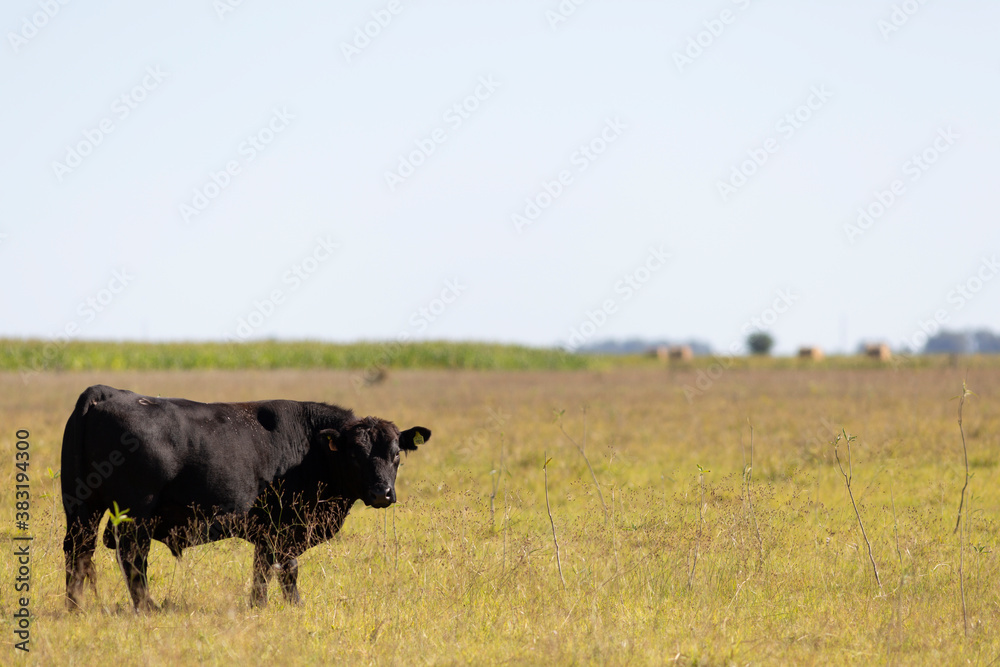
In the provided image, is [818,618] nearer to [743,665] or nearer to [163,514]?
[743,665]

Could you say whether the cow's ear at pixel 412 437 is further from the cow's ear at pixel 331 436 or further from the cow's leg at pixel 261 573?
the cow's leg at pixel 261 573

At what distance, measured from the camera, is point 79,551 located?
21.6 feet

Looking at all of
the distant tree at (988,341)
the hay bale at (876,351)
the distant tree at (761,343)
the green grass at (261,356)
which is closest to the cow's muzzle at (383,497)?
the green grass at (261,356)

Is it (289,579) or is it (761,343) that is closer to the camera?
(289,579)

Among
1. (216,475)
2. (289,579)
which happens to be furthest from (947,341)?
(216,475)

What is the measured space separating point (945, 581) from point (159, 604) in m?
5.98

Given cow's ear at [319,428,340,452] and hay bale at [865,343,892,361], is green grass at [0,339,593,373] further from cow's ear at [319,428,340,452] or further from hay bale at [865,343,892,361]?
cow's ear at [319,428,340,452]

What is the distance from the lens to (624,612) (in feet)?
20.8

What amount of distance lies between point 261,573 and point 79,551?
128 cm

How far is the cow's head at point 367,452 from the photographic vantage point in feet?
23.6

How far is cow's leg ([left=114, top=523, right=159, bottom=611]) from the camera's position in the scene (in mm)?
6457

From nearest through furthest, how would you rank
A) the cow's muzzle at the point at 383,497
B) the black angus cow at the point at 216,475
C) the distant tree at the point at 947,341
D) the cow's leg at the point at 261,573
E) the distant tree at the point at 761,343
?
the black angus cow at the point at 216,475
the cow's leg at the point at 261,573
the cow's muzzle at the point at 383,497
the distant tree at the point at 761,343
the distant tree at the point at 947,341

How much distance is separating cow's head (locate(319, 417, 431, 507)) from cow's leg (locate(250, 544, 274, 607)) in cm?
83

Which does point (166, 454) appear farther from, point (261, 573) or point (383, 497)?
point (383, 497)
